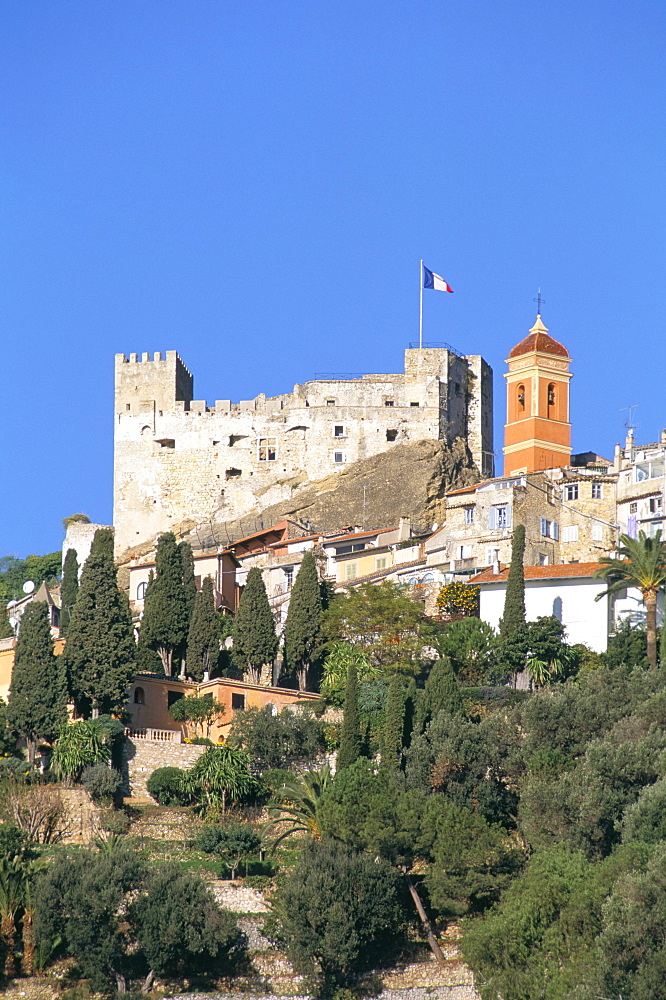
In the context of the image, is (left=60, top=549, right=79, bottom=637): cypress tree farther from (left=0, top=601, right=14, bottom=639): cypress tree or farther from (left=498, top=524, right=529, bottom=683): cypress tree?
(left=498, top=524, right=529, bottom=683): cypress tree

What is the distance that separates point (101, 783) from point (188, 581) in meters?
16.5

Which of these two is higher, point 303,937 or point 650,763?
point 650,763

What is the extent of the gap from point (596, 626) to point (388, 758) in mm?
15787

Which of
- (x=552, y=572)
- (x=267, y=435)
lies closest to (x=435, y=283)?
(x=267, y=435)

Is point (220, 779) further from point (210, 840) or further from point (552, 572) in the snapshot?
point (552, 572)

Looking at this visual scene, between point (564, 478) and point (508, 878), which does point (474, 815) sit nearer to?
point (508, 878)

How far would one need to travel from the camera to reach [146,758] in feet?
196

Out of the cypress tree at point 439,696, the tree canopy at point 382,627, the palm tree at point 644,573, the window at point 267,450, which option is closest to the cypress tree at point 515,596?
the palm tree at point 644,573

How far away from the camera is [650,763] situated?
52469 mm

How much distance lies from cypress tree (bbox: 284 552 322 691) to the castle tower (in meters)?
20.0

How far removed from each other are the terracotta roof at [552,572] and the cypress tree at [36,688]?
20165 millimetres

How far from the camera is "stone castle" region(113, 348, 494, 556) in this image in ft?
340

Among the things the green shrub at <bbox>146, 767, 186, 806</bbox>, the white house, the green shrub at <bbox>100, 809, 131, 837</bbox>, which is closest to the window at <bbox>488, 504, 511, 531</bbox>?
the white house

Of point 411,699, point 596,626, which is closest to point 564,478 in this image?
point 596,626
